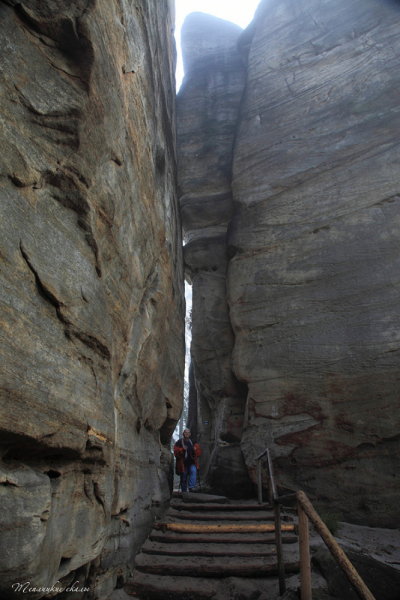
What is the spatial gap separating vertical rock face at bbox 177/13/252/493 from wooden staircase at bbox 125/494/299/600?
287cm

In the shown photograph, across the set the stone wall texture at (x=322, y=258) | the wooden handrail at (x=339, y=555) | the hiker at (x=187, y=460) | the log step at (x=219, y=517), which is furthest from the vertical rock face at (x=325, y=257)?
the wooden handrail at (x=339, y=555)

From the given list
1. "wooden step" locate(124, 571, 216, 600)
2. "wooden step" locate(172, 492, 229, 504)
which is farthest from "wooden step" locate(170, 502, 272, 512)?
"wooden step" locate(124, 571, 216, 600)

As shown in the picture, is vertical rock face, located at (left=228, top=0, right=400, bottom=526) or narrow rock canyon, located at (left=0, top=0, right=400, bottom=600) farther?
vertical rock face, located at (left=228, top=0, right=400, bottom=526)

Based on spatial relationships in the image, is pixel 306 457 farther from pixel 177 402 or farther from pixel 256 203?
pixel 256 203

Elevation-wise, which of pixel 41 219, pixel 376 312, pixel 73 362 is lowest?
pixel 73 362

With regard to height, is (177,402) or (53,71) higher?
(53,71)

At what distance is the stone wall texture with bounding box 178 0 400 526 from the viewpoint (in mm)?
7535

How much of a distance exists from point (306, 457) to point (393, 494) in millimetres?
1639

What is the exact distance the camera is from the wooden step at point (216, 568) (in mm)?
4629

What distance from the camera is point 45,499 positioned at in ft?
9.27

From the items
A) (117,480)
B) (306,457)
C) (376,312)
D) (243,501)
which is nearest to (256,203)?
(376,312)

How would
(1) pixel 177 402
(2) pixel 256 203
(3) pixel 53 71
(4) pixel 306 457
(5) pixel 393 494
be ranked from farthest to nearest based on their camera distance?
(2) pixel 256 203
(1) pixel 177 402
(4) pixel 306 457
(5) pixel 393 494
(3) pixel 53 71

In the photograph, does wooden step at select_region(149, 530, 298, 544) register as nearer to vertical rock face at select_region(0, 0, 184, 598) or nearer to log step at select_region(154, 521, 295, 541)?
log step at select_region(154, 521, 295, 541)

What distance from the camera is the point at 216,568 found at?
4.70 metres
